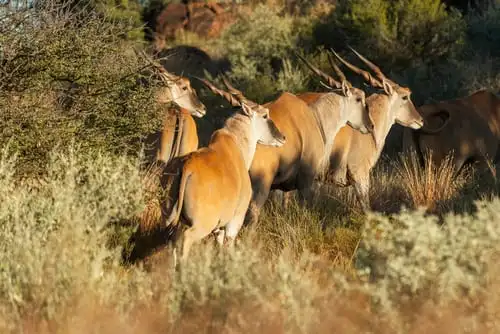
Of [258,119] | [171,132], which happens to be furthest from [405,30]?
[258,119]

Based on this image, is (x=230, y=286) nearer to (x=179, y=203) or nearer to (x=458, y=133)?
(x=179, y=203)

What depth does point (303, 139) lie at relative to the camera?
1059 centimetres

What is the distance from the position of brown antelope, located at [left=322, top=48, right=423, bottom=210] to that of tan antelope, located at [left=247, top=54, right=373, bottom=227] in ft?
1.19

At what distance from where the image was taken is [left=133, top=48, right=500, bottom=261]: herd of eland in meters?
7.77

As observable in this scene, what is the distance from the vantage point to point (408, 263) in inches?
238

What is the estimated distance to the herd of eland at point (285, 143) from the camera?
7.77m

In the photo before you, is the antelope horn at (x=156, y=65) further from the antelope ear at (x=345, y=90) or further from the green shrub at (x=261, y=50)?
the green shrub at (x=261, y=50)

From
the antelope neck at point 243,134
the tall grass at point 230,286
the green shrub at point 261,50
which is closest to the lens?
the tall grass at point 230,286

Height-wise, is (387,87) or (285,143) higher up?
(285,143)

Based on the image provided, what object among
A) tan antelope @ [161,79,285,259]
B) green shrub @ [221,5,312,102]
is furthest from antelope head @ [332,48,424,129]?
green shrub @ [221,5,312,102]

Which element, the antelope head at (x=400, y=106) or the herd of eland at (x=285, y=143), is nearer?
the herd of eland at (x=285, y=143)

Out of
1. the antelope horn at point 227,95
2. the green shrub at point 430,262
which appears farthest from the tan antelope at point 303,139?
the green shrub at point 430,262

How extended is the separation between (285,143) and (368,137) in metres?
2.25

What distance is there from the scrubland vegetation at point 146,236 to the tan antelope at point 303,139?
32 cm
